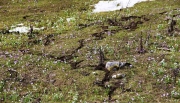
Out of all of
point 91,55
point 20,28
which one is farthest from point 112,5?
point 91,55

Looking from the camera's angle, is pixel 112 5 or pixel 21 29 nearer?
pixel 21 29

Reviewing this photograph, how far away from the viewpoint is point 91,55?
22.4 metres

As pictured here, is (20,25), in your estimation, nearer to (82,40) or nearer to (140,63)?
(82,40)

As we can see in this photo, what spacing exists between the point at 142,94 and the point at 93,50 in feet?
25.6

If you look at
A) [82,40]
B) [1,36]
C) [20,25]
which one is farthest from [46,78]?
[20,25]

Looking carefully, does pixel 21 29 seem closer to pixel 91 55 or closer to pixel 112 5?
pixel 112 5

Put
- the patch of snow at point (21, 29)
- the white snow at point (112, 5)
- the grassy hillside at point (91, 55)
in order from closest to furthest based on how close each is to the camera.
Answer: the grassy hillside at point (91, 55)
the patch of snow at point (21, 29)
the white snow at point (112, 5)

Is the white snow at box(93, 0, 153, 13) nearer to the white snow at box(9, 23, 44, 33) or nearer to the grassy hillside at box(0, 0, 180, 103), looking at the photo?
the grassy hillside at box(0, 0, 180, 103)

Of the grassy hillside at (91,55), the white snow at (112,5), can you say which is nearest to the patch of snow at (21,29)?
the grassy hillside at (91,55)

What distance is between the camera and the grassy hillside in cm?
1706

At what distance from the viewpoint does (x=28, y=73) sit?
20391mm

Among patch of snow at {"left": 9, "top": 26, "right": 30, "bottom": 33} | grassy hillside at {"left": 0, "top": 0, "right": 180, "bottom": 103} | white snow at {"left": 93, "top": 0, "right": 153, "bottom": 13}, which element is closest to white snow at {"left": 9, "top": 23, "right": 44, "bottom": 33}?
patch of snow at {"left": 9, "top": 26, "right": 30, "bottom": 33}

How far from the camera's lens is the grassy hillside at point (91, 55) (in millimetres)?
17062

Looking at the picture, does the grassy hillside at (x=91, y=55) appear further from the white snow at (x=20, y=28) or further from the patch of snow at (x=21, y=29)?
the patch of snow at (x=21, y=29)
